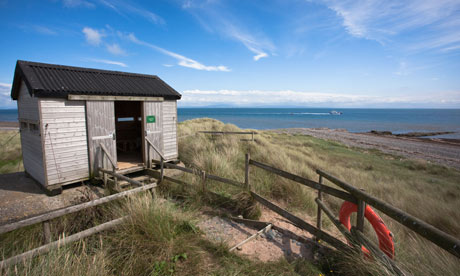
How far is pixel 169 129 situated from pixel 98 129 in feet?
8.95

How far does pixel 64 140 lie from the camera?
6863 millimetres

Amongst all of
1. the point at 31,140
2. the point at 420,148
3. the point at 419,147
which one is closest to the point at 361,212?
the point at 31,140

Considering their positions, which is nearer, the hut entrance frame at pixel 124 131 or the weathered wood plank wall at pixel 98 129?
the weathered wood plank wall at pixel 98 129

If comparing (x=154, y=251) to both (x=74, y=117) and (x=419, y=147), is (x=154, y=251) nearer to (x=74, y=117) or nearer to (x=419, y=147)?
(x=74, y=117)

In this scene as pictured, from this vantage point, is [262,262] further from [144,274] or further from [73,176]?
[73,176]

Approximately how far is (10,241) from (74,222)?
85cm

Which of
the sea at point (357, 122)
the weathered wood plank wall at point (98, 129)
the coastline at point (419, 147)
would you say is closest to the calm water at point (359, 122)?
the sea at point (357, 122)

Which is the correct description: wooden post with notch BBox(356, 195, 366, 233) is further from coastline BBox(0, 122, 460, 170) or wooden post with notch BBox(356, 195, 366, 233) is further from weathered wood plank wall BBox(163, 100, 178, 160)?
coastline BBox(0, 122, 460, 170)

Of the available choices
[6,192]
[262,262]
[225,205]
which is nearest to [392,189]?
[225,205]

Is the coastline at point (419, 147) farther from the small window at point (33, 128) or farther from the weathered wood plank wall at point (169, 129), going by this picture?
the small window at point (33, 128)

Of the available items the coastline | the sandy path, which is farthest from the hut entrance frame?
the sandy path

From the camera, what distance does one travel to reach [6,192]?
6.97 metres

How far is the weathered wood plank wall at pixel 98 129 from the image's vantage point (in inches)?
289

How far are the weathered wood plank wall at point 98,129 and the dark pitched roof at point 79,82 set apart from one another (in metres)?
0.43
